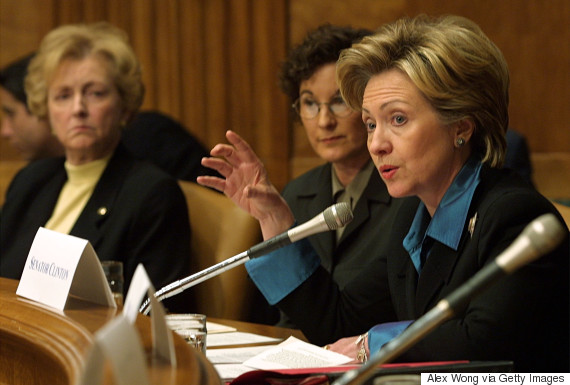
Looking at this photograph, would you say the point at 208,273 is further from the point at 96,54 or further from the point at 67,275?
the point at 96,54

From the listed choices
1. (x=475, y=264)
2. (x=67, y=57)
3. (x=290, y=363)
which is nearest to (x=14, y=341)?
(x=290, y=363)

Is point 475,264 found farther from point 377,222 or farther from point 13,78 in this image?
point 13,78

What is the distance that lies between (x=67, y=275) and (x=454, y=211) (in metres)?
0.85

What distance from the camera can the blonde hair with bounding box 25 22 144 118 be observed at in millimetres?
3402

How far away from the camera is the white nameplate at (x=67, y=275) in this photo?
61.8 inches

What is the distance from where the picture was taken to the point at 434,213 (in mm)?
1943

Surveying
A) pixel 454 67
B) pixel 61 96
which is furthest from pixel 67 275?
pixel 61 96

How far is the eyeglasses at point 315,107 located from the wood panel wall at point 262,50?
1740 mm

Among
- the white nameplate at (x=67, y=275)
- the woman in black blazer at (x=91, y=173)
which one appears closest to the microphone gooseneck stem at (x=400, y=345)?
the white nameplate at (x=67, y=275)

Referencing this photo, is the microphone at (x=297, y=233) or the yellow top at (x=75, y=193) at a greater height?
the yellow top at (x=75, y=193)

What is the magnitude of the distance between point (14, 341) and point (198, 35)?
11.7ft

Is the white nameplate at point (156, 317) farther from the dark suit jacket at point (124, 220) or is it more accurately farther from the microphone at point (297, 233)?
the dark suit jacket at point (124, 220)

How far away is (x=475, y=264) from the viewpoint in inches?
71.1

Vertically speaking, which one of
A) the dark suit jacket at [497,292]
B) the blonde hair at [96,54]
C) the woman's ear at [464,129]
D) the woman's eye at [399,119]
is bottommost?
the dark suit jacket at [497,292]
